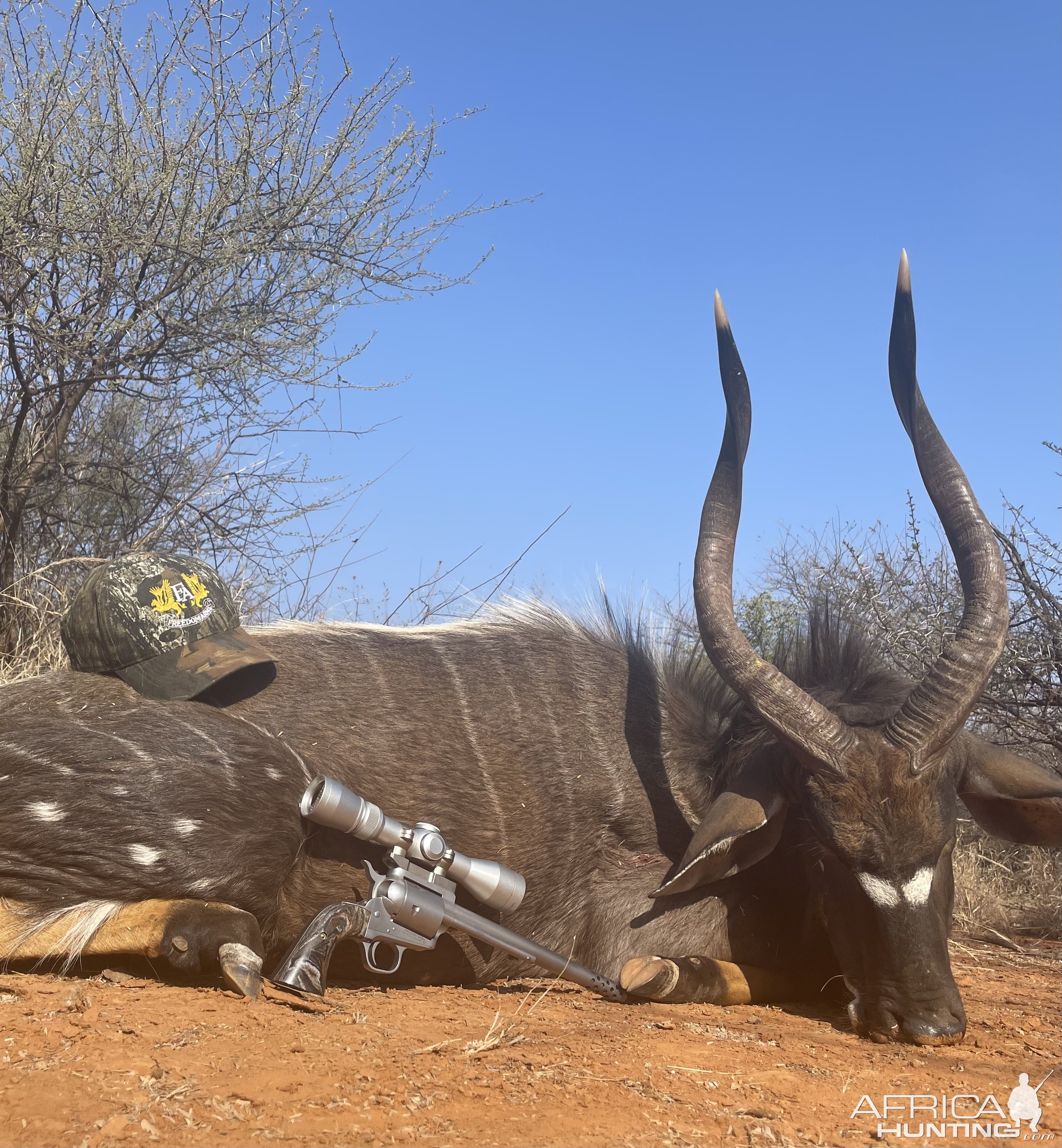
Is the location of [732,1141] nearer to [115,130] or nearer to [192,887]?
[192,887]

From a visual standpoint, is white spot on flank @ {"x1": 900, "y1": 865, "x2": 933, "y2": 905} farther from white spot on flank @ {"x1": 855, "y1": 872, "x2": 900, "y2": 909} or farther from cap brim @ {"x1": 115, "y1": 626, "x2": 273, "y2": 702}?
cap brim @ {"x1": 115, "y1": 626, "x2": 273, "y2": 702}

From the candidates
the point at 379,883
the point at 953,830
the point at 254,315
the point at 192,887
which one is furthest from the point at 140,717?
the point at 254,315

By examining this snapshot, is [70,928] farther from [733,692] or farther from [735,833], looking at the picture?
[733,692]

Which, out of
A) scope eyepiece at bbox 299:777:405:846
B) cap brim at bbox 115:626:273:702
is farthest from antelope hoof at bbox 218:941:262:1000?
cap brim at bbox 115:626:273:702

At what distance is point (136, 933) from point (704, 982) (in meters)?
1.76

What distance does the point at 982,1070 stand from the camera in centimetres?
276

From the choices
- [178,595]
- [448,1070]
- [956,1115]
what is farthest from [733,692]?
[178,595]

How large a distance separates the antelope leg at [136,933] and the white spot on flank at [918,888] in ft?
6.16

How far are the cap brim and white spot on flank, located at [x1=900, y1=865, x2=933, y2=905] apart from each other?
7.21 feet

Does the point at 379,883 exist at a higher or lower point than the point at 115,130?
lower

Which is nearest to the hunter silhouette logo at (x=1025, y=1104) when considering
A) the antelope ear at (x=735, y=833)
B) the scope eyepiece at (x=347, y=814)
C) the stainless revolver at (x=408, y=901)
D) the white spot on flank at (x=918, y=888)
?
the white spot on flank at (x=918, y=888)

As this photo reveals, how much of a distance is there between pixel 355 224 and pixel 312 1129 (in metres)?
5.58

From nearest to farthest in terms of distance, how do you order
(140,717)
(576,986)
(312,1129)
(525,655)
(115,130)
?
(312,1129) → (140,717) → (576,986) → (525,655) → (115,130)

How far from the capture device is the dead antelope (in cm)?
324
